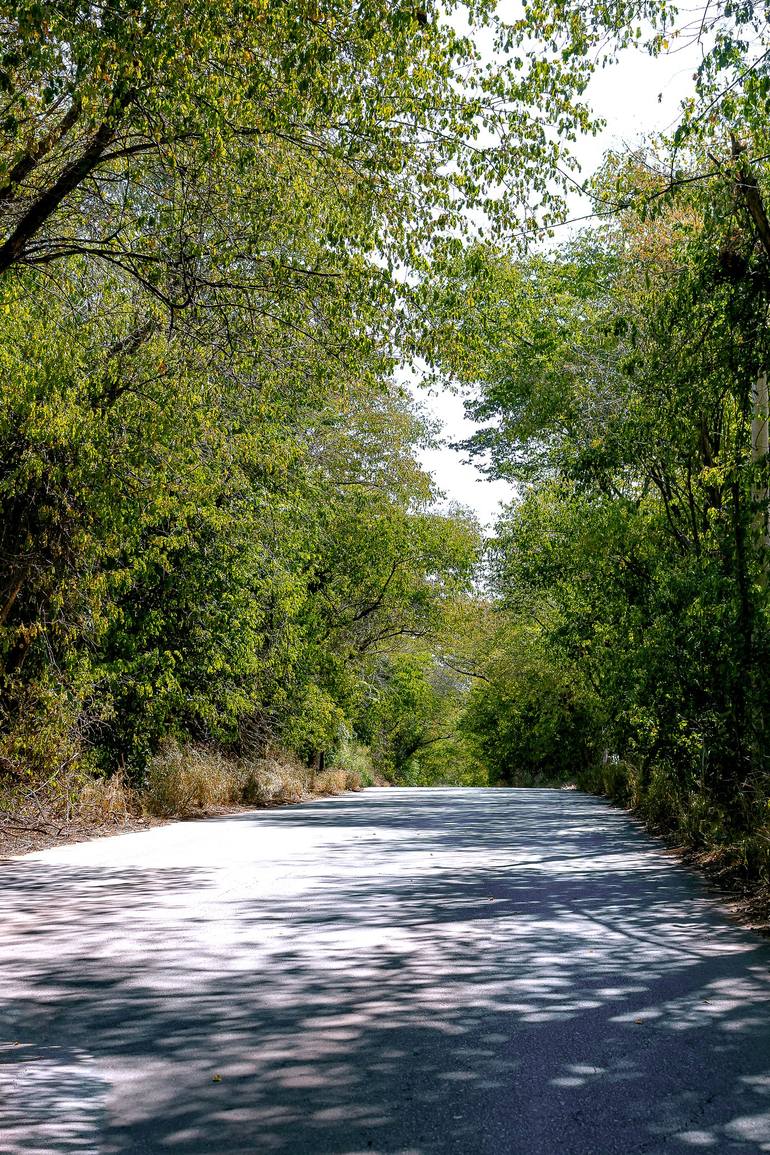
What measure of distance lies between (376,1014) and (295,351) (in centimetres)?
768

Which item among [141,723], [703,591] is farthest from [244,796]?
[703,591]

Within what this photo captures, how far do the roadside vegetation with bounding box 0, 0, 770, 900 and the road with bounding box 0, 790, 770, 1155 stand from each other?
2.78 m

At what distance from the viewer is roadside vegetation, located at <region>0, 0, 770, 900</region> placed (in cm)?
813

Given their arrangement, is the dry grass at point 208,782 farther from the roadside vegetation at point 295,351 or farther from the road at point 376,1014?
the road at point 376,1014

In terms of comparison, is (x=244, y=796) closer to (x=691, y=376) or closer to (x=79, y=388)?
(x=79, y=388)

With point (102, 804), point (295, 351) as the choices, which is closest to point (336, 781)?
point (102, 804)

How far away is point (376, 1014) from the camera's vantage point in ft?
17.1

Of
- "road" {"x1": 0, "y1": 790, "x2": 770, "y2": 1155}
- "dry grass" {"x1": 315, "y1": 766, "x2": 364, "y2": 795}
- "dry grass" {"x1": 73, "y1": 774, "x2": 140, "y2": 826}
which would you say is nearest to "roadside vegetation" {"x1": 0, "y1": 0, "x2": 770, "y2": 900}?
"dry grass" {"x1": 73, "y1": 774, "x2": 140, "y2": 826}

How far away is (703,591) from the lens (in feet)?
39.9

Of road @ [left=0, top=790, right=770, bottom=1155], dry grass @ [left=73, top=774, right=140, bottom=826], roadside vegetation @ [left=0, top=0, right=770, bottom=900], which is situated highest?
roadside vegetation @ [left=0, top=0, right=770, bottom=900]

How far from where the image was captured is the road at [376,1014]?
3771 millimetres

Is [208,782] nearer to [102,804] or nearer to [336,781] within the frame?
[102,804]

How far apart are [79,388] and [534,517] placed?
16.0 m

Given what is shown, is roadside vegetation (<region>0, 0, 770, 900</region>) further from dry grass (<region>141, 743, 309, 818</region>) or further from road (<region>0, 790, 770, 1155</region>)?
→ road (<region>0, 790, 770, 1155</region>)
